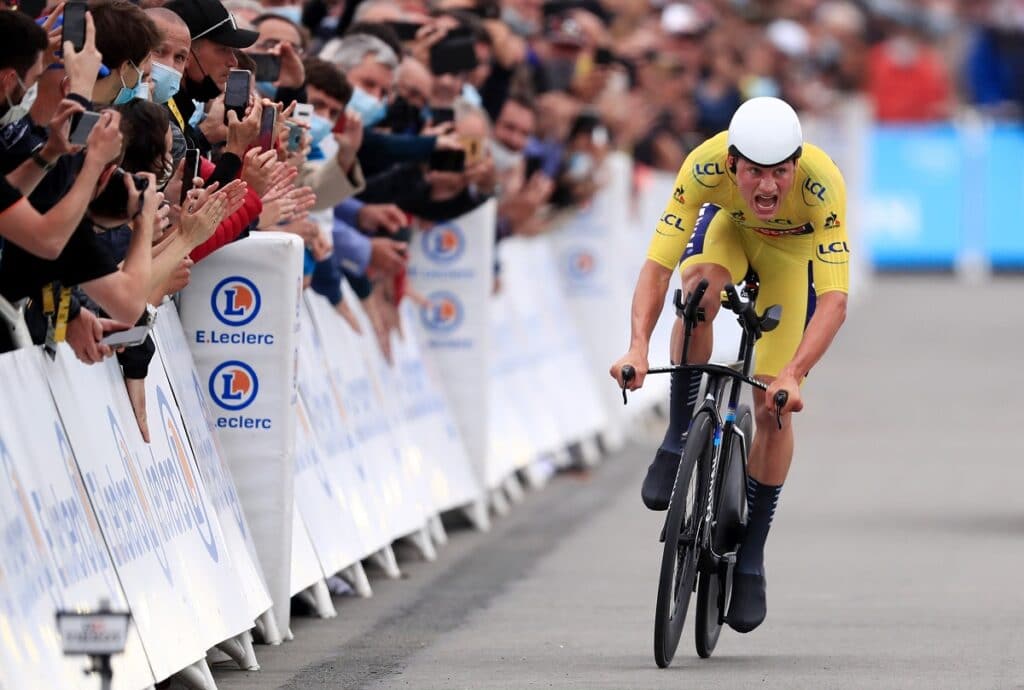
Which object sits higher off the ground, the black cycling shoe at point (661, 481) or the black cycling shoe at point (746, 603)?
the black cycling shoe at point (661, 481)

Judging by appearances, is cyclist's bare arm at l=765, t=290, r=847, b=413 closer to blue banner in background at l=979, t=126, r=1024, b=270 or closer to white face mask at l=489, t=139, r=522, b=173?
white face mask at l=489, t=139, r=522, b=173

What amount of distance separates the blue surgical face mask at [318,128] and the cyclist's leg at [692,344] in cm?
177

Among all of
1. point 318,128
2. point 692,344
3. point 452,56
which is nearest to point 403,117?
point 452,56

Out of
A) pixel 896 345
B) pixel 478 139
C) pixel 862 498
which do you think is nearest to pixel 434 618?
pixel 478 139

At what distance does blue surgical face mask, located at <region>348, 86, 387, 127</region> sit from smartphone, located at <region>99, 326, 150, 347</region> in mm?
3525

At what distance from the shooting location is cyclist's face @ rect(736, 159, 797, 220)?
870 cm

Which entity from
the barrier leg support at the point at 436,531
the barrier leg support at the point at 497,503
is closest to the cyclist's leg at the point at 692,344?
the barrier leg support at the point at 436,531

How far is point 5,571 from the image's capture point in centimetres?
662

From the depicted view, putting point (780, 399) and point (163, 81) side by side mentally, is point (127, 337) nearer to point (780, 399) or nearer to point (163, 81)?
point (163, 81)

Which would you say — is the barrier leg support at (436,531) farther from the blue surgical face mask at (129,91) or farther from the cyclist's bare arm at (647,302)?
the blue surgical face mask at (129,91)

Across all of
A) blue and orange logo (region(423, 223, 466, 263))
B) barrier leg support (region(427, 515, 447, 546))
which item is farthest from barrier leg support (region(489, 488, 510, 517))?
blue and orange logo (region(423, 223, 466, 263))

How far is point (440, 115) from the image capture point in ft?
41.2

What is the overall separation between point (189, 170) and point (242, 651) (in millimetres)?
1699

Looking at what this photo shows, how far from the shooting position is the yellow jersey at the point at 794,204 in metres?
8.96
